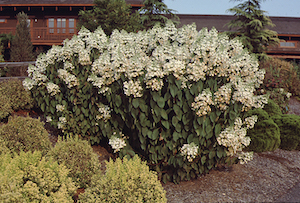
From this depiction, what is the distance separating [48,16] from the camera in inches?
1082

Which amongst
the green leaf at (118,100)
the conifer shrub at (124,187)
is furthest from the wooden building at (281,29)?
the conifer shrub at (124,187)

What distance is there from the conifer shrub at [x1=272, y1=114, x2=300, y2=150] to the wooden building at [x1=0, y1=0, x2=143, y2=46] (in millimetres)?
18225

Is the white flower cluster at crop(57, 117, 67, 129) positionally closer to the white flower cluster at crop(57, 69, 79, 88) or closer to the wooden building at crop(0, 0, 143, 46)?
the white flower cluster at crop(57, 69, 79, 88)

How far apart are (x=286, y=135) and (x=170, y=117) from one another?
17.0ft

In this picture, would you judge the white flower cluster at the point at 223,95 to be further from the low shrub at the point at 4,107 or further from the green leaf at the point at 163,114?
the low shrub at the point at 4,107

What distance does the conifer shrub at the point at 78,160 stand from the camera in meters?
4.83

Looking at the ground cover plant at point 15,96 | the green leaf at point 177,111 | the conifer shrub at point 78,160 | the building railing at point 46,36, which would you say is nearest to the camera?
the conifer shrub at point 78,160

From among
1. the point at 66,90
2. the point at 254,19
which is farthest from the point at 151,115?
the point at 254,19

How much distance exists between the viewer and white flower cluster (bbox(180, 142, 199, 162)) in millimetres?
5055

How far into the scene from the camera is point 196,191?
18.0 ft

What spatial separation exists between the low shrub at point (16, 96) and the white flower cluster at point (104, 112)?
3487 mm

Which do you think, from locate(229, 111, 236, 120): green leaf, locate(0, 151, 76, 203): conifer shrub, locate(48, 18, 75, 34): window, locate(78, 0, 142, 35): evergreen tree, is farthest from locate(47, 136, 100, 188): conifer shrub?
locate(48, 18, 75, 34): window

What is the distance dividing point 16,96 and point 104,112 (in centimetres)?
406

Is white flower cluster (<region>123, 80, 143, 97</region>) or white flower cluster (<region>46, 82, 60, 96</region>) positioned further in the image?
white flower cluster (<region>46, 82, 60, 96</region>)
